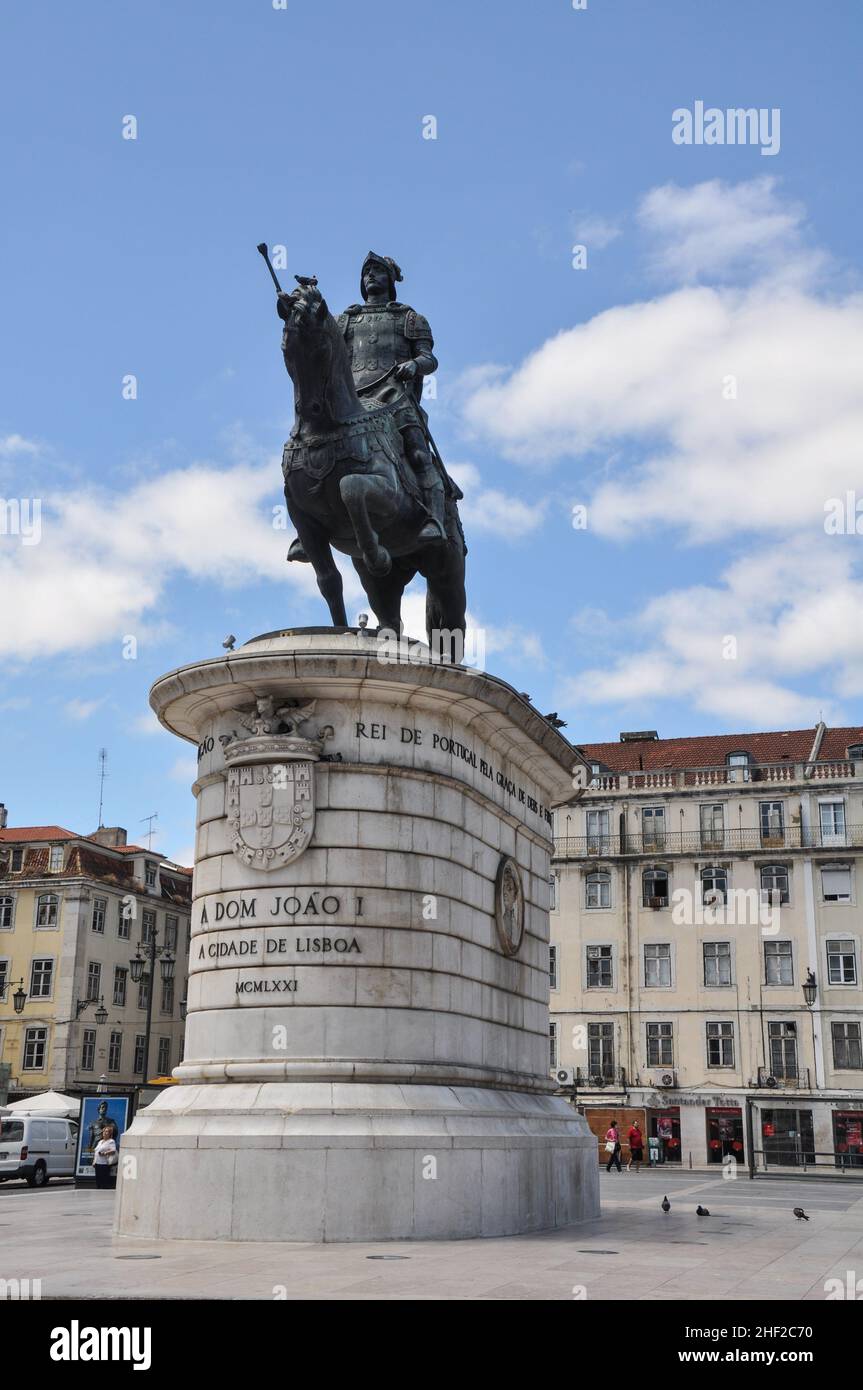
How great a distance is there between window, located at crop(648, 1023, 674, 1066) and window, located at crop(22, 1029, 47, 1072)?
1048 inches

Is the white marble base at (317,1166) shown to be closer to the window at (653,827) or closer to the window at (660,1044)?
the window at (660,1044)

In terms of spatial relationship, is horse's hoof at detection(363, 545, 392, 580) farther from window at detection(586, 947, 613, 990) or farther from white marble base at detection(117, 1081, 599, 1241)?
window at detection(586, 947, 613, 990)

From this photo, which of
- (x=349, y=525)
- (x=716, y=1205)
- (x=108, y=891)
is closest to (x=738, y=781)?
(x=108, y=891)

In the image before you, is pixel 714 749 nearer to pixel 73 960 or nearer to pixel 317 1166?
pixel 73 960

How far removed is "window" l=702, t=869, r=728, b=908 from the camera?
204 feet

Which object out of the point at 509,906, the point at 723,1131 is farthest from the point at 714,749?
the point at 509,906

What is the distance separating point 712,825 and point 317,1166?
166 ft

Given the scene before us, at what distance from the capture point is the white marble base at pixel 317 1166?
1402 cm

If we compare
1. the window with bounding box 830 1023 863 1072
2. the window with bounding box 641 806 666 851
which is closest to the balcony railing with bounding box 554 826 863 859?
the window with bounding box 641 806 666 851

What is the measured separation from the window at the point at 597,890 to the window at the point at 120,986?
2223 centimetres

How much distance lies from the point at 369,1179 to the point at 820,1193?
22263mm

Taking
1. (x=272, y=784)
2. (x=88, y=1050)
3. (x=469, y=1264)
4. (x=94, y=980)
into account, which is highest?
(x=94, y=980)

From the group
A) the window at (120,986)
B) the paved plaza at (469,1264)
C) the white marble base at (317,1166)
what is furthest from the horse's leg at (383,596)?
the window at (120,986)

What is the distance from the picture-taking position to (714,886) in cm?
6266
